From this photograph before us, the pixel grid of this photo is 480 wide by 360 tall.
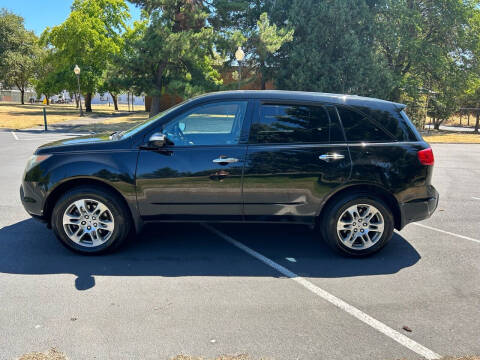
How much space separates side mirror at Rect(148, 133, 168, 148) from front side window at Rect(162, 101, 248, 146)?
14 centimetres

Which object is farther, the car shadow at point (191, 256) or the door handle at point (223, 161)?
the door handle at point (223, 161)

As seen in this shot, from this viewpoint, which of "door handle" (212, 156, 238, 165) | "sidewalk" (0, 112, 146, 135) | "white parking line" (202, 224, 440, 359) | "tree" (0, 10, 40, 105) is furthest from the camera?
"tree" (0, 10, 40, 105)

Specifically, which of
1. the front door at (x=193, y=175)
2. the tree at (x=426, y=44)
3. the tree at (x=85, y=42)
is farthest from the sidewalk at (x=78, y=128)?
the tree at (x=426, y=44)

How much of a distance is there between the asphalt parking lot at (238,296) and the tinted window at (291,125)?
1333 mm

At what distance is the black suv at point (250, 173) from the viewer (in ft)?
13.5

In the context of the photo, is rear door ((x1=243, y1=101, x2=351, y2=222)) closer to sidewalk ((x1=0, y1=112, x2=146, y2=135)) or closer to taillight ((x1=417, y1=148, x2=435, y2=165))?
taillight ((x1=417, y1=148, x2=435, y2=165))

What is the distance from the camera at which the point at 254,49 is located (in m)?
23.5

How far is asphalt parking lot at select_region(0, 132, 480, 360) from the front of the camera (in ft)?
9.07

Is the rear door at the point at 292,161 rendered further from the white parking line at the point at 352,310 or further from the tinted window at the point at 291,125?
the white parking line at the point at 352,310

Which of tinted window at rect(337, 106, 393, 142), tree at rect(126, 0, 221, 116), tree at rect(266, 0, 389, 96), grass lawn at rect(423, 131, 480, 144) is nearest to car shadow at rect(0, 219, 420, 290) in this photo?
tinted window at rect(337, 106, 393, 142)

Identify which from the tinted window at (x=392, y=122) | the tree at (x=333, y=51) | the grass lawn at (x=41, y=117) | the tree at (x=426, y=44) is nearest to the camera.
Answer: the tinted window at (x=392, y=122)

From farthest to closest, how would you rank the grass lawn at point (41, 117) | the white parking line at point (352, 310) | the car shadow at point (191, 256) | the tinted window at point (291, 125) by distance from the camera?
the grass lawn at point (41, 117) → the tinted window at point (291, 125) → the car shadow at point (191, 256) → the white parking line at point (352, 310)

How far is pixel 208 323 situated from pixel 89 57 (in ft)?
135

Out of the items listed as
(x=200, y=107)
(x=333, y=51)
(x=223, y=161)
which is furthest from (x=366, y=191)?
(x=333, y=51)
